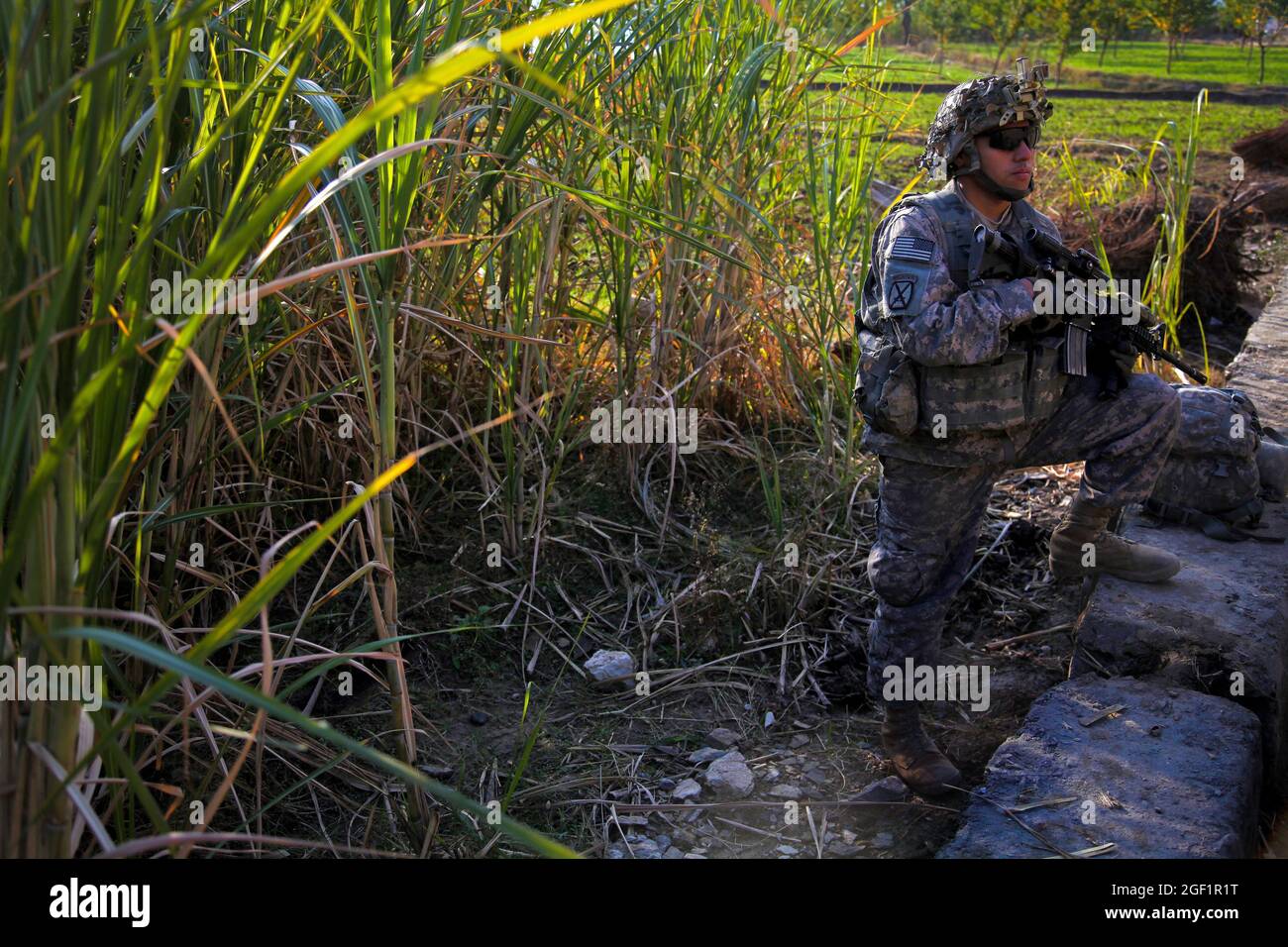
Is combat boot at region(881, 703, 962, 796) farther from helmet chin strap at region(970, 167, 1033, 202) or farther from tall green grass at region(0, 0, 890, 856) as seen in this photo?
helmet chin strap at region(970, 167, 1033, 202)

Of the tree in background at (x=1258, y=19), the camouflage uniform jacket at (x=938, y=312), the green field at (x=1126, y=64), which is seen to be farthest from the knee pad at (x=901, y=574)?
the tree in background at (x=1258, y=19)

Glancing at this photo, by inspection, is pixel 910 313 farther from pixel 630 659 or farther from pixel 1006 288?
pixel 630 659

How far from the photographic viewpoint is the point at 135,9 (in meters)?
1.87

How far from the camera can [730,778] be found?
2.46m

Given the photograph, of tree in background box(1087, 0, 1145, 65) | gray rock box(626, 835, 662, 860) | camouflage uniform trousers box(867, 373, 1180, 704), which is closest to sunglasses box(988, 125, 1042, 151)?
camouflage uniform trousers box(867, 373, 1180, 704)

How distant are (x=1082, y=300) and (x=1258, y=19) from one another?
359 centimetres

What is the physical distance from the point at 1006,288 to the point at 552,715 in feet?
4.32

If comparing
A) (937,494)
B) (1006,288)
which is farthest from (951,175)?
(937,494)

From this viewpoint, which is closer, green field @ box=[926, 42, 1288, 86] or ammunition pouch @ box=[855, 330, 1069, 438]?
ammunition pouch @ box=[855, 330, 1069, 438]

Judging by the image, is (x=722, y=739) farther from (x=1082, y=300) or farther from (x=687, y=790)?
(x=1082, y=300)

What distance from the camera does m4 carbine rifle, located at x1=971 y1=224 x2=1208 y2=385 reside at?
2479 millimetres

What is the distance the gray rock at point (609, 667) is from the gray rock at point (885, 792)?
586 millimetres

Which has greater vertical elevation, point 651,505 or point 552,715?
point 651,505

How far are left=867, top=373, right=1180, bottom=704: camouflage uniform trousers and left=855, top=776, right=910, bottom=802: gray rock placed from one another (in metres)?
0.20
